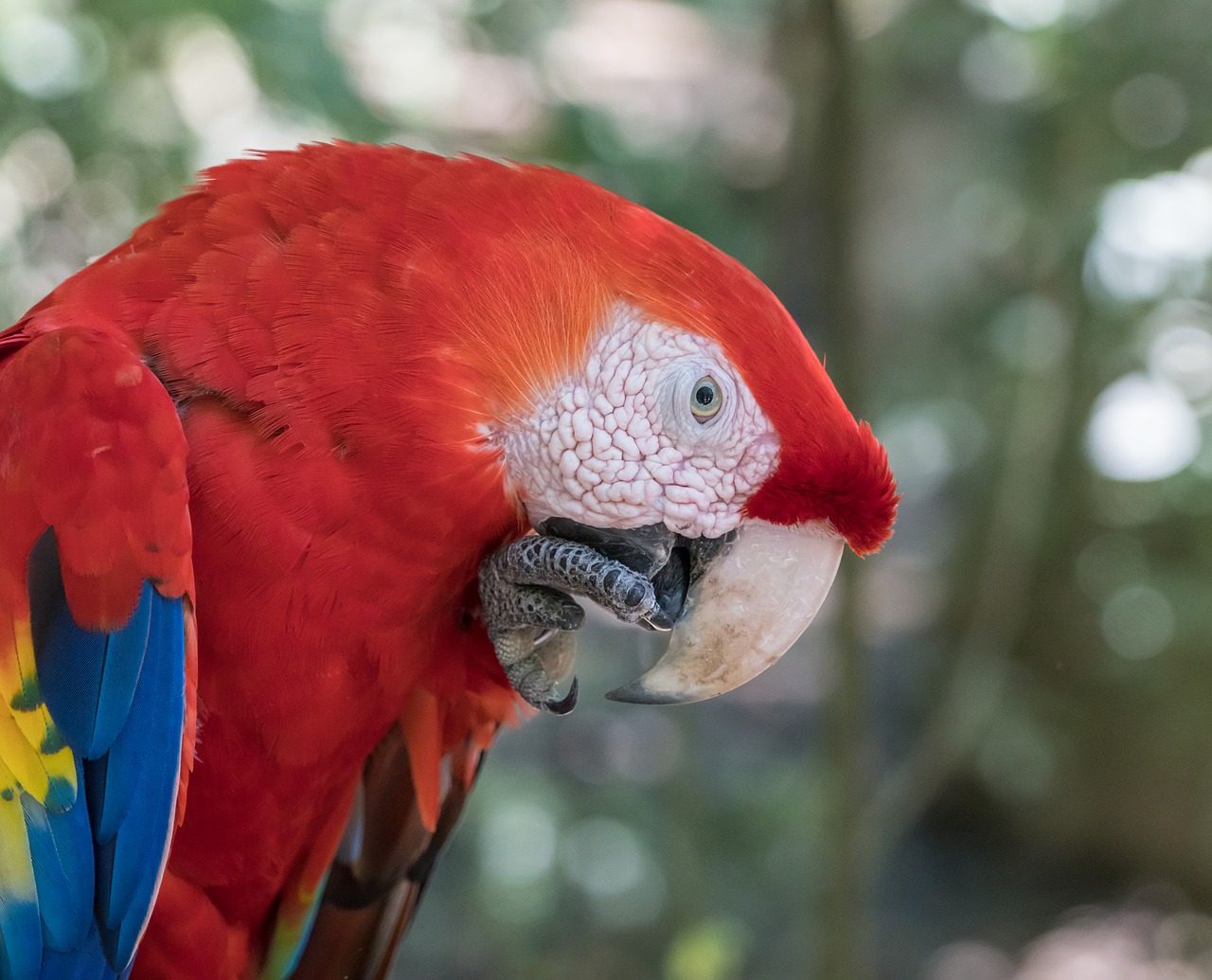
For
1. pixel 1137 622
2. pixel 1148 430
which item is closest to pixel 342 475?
pixel 1148 430

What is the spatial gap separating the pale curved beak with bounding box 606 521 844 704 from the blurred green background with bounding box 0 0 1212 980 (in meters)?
0.59

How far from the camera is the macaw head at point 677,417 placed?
0.85 m

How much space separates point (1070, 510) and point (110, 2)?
2.16m

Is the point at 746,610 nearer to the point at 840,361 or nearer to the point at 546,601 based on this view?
the point at 546,601

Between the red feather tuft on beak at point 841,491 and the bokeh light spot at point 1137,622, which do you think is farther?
the bokeh light spot at point 1137,622

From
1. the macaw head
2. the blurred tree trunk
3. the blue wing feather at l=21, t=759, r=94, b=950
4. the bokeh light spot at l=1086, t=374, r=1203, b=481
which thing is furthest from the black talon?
the bokeh light spot at l=1086, t=374, r=1203, b=481

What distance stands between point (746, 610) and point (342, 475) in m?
0.34

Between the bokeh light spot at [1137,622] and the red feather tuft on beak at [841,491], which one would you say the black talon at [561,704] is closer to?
the red feather tuft on beak at [841,491]

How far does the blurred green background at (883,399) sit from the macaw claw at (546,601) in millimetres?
636

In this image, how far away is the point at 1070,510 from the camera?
2492 mm

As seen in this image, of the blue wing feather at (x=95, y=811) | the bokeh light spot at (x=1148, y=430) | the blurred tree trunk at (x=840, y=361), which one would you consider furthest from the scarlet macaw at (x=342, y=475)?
the bokeh light spot at (x=1148, y=430)

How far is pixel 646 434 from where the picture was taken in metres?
0.87

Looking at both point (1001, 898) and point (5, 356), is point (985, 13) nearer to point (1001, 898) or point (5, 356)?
point (5, 356)

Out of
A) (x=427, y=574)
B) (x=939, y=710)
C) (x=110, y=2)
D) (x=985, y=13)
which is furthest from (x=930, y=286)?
(x=427, y=574)
